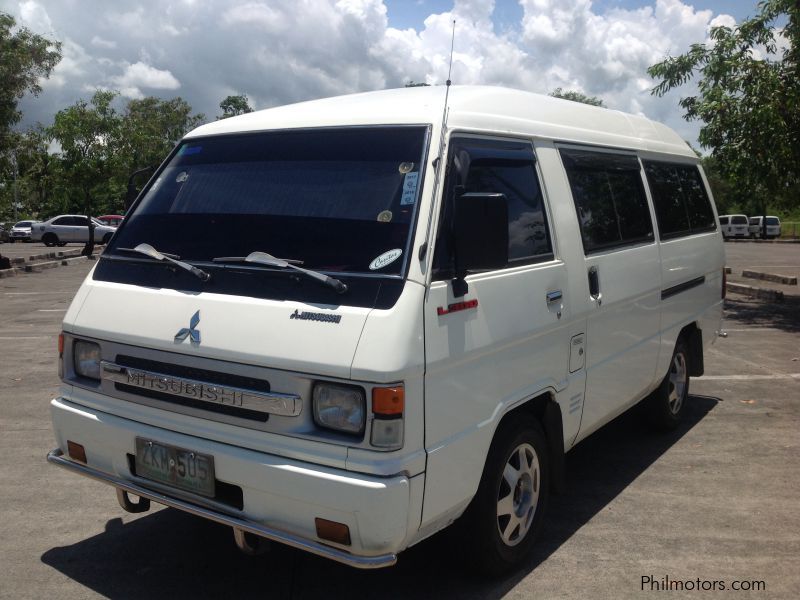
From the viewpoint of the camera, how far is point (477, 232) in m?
3.24

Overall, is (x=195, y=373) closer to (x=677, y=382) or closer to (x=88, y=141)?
(x=677, y=382)

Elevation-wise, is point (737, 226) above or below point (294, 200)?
below

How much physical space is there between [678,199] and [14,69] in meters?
19.8

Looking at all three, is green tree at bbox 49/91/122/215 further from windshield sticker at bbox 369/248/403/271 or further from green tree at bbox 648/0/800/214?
windshield sticker at bbox 369/248/403/271

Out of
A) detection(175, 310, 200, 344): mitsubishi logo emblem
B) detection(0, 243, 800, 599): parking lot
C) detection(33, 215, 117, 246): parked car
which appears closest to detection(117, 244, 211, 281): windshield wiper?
detection(175, 310, 200, 344): mitsubishi logo emblem

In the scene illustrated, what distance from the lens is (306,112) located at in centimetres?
396

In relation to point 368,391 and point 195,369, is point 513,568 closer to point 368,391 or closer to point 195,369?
point 368,391

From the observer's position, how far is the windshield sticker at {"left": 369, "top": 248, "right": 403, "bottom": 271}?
3189mm

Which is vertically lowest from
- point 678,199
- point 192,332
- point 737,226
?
point 737,226

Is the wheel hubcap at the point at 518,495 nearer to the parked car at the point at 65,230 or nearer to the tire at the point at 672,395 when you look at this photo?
the tire at the point at 672,395
